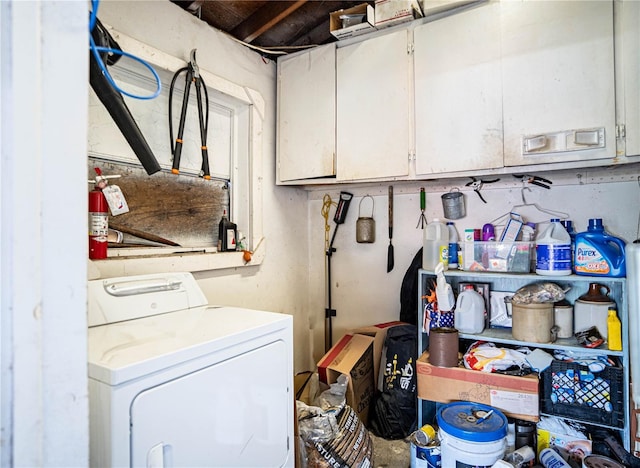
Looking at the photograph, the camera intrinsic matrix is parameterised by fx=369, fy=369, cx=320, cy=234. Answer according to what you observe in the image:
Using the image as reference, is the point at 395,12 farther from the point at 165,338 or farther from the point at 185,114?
the point at 165,338

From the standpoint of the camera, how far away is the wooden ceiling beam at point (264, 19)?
2.03m

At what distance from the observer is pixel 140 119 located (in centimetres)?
180

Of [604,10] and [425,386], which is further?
[425,386]

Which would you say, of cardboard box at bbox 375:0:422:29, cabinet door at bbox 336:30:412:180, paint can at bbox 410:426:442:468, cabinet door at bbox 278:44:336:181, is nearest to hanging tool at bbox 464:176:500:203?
cabinet door at bbox 336:30:412:180

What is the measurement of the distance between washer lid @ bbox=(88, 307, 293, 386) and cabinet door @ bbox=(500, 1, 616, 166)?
143 centimetres

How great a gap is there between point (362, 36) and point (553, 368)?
2045mm

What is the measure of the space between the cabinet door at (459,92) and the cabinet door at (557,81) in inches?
2.1

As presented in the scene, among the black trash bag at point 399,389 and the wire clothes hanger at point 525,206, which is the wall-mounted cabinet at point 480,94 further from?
the black trash bag at point 399,389

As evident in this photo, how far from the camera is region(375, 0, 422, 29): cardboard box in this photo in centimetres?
196

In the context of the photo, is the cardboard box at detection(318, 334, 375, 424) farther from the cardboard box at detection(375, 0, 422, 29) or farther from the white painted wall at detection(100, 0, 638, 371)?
the cardboard box at detection(375, 0, 422, 29)

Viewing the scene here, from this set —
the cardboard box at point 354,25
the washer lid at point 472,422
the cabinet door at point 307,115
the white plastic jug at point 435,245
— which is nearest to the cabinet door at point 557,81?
the white plastic jug at point 435,245

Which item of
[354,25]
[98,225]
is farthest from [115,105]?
[354,25]

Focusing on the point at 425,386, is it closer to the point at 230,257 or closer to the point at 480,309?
the point at 480,309

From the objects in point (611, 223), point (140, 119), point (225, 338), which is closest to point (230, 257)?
point (140, 119)
